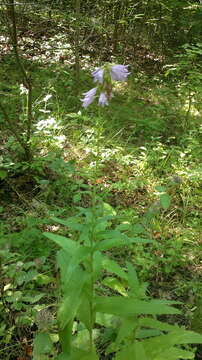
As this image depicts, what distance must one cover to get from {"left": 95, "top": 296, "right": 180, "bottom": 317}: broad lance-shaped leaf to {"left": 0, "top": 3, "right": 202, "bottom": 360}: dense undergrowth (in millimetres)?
142

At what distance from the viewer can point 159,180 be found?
3318mm

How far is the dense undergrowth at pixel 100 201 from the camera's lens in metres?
1.76

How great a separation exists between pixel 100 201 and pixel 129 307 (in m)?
1.48

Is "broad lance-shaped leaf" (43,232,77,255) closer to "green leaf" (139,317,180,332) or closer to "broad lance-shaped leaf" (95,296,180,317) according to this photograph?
"broad lance-shaped leaf" (95,296,180,317)

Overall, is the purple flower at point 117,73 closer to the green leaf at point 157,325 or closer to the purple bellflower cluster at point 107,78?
the purple bellflower cluster at point 107,78

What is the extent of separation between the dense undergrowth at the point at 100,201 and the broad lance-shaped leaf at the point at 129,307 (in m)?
0.14

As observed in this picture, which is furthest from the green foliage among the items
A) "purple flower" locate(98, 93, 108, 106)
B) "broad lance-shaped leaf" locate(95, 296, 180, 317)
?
"purple flower" locate(98, 93, 108, 106)

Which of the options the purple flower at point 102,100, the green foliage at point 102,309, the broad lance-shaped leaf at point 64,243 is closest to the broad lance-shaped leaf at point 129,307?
the green foliage at point 102,309

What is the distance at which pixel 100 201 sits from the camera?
272cm

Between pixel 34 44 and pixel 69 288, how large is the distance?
554 centimetres

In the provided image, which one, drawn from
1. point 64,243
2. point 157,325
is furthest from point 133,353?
point 64,243

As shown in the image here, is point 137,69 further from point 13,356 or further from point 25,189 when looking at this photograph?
point 13,356

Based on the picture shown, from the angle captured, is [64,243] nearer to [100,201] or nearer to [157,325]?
[157,325]

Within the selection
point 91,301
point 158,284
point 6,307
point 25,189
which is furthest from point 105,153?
point 91,301
